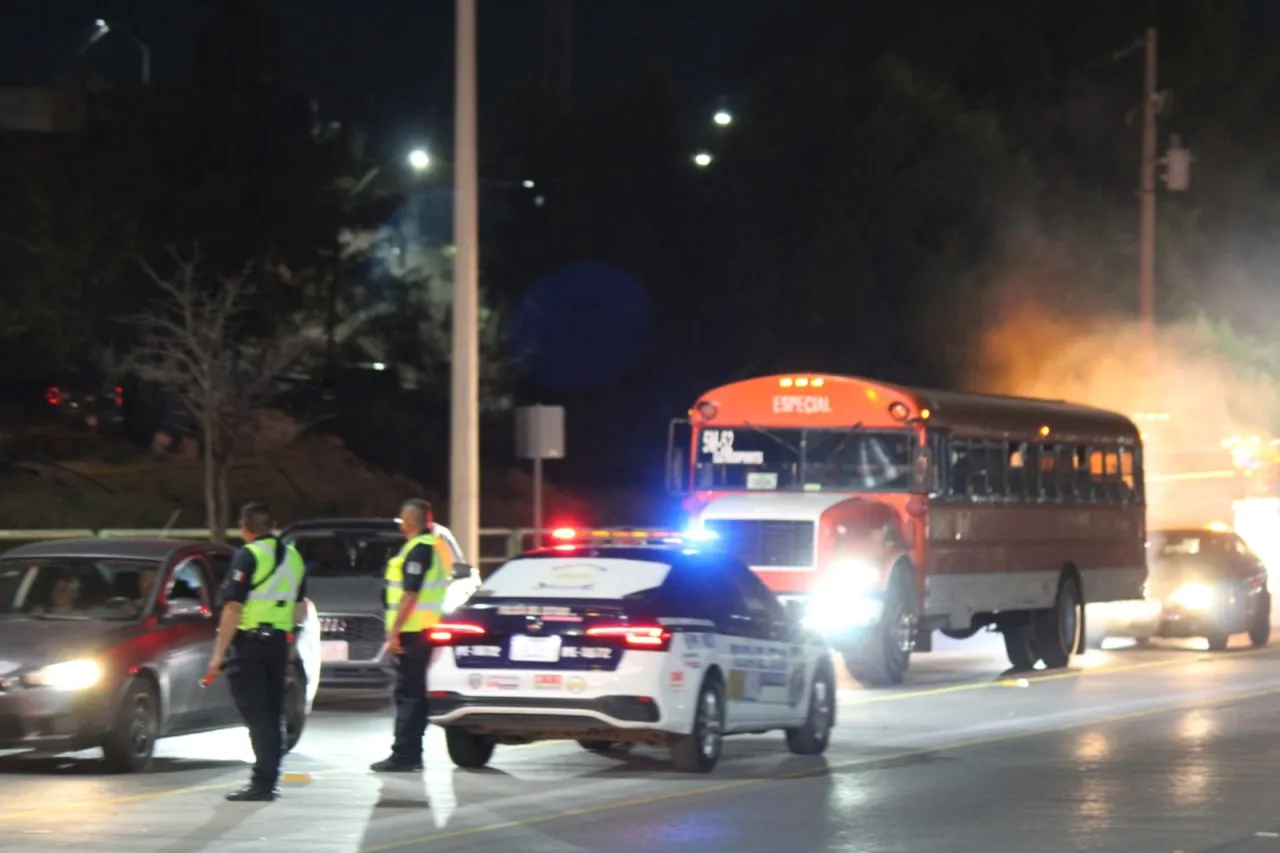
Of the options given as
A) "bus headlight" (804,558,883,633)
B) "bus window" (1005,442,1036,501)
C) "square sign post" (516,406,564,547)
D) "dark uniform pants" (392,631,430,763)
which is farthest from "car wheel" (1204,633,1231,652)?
"dark uniform pants" (392,631,430,763)

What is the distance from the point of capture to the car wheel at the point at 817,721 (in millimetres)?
16047

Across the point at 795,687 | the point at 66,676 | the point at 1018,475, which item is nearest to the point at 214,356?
the point at 1018,475

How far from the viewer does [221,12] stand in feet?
139

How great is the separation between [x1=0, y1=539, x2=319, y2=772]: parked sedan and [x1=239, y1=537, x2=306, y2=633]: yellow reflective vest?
1.50 meters

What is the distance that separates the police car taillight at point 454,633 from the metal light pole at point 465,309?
26.7ft

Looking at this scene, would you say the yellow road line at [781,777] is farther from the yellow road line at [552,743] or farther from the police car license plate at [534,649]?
the police car license plate at [534,649]

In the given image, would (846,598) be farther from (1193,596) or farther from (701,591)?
(1193,596)

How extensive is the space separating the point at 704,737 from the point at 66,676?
12.9ft

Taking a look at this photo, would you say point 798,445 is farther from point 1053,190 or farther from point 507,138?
point 1053,190

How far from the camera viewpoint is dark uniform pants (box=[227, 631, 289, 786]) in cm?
1311

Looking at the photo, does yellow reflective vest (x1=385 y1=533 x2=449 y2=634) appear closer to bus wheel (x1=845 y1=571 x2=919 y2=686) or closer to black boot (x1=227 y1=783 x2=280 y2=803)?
black boot (x1=227 y1=783 x2=280 y2=803)

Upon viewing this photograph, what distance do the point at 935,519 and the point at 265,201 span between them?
2123 cm

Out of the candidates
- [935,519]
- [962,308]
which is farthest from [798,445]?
[962,308]

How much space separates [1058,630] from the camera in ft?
87.3
